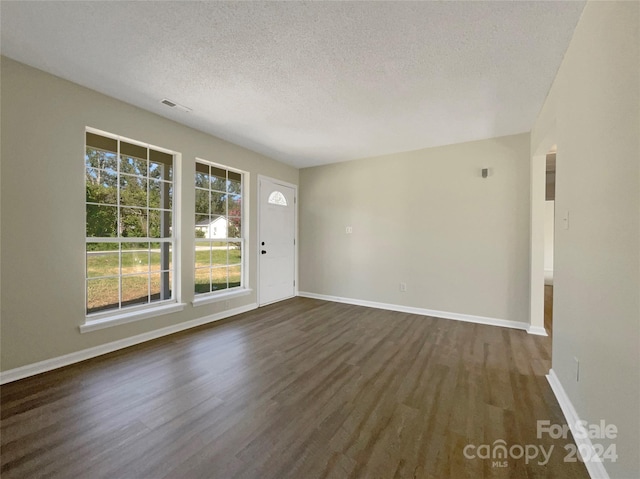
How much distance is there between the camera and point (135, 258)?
2988mm

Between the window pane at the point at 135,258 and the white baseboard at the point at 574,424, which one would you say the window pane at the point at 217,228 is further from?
the white baseboard at the point at 574,424

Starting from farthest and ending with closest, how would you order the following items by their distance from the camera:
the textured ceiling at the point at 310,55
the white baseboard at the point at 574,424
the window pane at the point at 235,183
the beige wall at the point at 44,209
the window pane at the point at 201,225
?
1. the window pane at the point at 235,183
2. the window pane at the point at 201,225
3. the beige wall at the point at 44,209
4. the textured ceiling at the point at 310,55
5. the white baseboard at the point at 574,424

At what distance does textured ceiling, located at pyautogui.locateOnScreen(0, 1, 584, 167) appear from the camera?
1.61 metres

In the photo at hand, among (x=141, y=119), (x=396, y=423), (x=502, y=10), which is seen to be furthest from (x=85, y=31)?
(x=396, y=423)

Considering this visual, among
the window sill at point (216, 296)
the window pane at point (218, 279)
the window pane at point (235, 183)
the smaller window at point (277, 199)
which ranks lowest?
the window sill at point (216, 296)

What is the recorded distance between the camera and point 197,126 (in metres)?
3.34

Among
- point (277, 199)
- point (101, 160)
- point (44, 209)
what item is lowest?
point (44, 209)

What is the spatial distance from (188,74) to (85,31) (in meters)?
0.66

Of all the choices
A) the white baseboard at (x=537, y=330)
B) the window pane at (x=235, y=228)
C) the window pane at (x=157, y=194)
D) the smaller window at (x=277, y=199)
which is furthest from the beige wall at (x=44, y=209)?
the white baseboard at (x=537, y=330)

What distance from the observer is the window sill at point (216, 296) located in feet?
11.5

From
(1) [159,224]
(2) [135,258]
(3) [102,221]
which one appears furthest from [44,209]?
(1) [159,224]

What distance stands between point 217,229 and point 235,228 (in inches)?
13.6

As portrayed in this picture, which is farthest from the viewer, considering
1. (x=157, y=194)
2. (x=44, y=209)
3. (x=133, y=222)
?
(x=157, y=194)

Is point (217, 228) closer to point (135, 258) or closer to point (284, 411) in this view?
point (135, 258)
